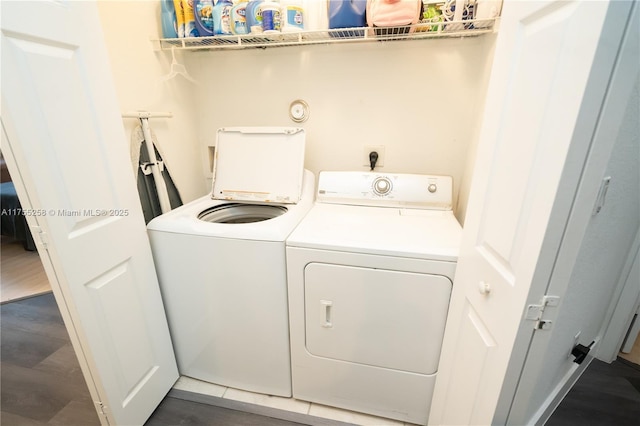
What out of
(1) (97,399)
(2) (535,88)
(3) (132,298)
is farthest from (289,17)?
(1) (97,399)

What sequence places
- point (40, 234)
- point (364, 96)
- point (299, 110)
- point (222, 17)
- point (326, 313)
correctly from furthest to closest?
1. point (299, 110)
2. point (364, 96)
3. point (222, 17)
4. point (326, 313)
5. point (40, 234)

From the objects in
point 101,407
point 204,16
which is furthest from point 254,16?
point 101,407

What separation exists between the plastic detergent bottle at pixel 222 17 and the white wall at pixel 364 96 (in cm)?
32

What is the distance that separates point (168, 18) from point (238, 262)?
1514 millimetres

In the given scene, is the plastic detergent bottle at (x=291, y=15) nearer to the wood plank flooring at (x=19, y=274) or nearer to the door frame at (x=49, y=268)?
the door frame at (x=49, y=268)

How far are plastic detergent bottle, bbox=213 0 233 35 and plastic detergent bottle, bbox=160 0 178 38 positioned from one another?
27 cm

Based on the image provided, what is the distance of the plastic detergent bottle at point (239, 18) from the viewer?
1.56 meters

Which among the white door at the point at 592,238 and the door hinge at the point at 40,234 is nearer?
the white door at the point at 592,238

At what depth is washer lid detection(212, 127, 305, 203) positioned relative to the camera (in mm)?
1748

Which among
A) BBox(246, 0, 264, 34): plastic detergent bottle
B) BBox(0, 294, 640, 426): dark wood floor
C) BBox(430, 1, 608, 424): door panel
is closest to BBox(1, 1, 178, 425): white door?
BBox(0, 294, 640, 426): dark wood floor

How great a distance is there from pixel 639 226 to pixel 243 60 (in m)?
2.25

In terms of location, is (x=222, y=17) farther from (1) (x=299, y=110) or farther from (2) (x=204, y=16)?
(1) (x=299, y=110)

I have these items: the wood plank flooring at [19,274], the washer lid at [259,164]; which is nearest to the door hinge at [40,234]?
the washer lid at [259,164]

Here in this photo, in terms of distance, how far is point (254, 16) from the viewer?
154 centimetres
